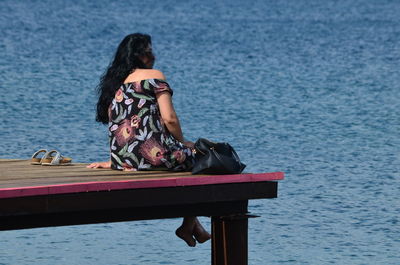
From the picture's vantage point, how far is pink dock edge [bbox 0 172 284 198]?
229 inches

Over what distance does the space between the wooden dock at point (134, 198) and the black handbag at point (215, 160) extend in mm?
87

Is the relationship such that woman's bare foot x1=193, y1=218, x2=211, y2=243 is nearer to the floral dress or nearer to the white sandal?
the floral dress

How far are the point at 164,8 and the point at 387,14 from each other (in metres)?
8.68

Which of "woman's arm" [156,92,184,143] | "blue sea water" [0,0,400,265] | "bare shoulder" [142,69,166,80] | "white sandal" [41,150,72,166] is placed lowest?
"blue sea water" [0,0,400,265]

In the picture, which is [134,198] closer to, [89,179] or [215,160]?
[89,179]

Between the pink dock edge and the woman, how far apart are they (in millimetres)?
463

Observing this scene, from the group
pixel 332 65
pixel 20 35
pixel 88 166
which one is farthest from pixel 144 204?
pixel 20 35

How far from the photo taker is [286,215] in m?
10.1

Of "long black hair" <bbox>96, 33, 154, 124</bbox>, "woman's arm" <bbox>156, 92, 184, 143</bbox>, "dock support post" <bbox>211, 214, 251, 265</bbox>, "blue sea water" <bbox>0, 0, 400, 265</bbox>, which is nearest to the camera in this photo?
"dock support post" <bbox>211, 214, 251, 265</bbox>

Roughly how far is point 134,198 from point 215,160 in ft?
2.04

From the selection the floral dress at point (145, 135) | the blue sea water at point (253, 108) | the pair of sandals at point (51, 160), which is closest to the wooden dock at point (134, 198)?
the floral dress at point (145, 135)

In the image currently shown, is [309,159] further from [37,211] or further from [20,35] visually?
[20,35]

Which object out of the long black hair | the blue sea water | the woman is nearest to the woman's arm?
the woman

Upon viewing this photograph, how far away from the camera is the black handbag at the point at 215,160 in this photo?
6.49m
